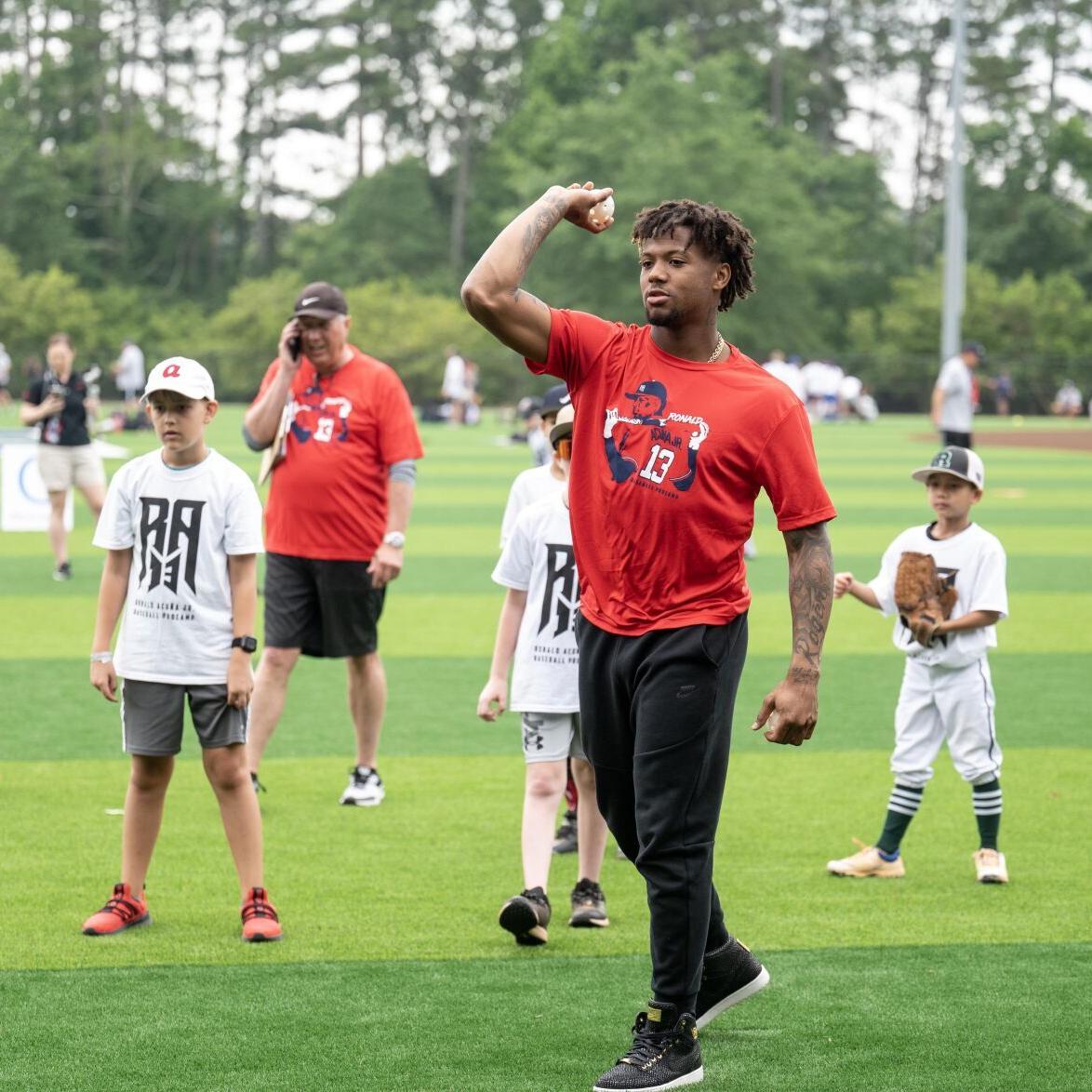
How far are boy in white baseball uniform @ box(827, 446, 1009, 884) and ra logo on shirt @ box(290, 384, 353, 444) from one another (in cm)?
263

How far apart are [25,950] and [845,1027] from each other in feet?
8.75

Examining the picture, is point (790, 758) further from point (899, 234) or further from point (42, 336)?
point (899, 234)

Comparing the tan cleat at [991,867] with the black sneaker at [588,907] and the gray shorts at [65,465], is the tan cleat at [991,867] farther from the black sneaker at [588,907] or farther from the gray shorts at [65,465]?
the gray shorts at [65,465]

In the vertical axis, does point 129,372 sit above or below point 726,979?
above

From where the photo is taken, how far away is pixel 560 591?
6398 millimetres

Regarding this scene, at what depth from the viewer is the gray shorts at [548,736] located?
622 centimetres

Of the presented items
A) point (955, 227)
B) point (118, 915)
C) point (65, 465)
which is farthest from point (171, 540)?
point (955, 227)

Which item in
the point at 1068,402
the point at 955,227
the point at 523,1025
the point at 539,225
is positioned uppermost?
the point at 955,227

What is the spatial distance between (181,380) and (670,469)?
6.88 feet

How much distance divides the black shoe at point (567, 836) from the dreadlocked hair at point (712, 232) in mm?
3215

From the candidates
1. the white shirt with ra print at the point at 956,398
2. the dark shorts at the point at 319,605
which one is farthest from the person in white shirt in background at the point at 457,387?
the dark shorts at the point at 319,605

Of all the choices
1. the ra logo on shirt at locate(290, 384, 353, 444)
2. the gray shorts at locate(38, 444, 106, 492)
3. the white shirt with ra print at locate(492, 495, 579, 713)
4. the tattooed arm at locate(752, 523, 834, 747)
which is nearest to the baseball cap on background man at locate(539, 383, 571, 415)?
the white shirt with ra print at locate(492, 495, 579, 713)

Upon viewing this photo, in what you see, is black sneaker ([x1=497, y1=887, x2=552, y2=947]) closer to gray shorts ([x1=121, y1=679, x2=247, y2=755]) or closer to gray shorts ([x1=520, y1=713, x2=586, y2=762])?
gray shorts ([x1=520, y1=713, x2=586, y2=762])

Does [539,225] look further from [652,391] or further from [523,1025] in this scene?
[523,1025]
